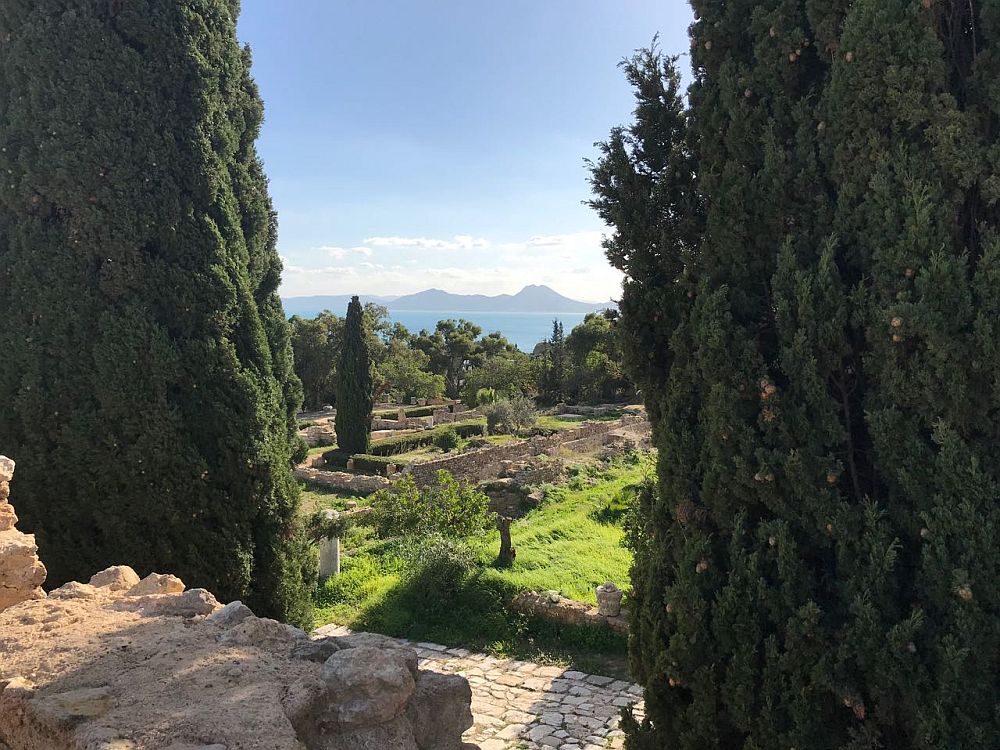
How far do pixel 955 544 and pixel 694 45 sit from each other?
3.67 m

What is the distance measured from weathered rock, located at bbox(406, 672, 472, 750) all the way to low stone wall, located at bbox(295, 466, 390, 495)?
1651 cm

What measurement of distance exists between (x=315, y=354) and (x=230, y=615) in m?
39.0

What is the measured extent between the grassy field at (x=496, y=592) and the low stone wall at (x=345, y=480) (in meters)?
5.49

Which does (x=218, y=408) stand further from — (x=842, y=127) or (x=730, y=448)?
(x=842, y=127)

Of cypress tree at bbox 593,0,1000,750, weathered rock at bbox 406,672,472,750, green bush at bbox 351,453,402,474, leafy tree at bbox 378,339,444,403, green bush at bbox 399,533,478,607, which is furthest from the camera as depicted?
leafy tree at bbox 378,339,444,403

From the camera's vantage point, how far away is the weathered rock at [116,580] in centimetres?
405

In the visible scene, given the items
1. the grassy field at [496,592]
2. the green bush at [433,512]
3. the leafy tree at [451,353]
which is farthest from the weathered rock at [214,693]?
the leafy tree at [451,353]

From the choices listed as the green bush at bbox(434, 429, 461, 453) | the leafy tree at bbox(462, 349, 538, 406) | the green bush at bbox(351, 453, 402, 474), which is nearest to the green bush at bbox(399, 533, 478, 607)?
the green bush at bbox(351, 453, 402, 474)

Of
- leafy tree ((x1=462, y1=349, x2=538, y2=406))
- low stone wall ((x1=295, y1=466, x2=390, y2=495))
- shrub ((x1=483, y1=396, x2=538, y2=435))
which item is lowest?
low stone wall ((x1=295, y1=466, x2=390, y2=495))

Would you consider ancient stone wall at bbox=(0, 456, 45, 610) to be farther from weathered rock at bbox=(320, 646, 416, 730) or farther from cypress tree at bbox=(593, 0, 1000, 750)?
cypress tree at bbox=(593, 0, 1000, 750)

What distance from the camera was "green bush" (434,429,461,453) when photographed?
2667 centimetres

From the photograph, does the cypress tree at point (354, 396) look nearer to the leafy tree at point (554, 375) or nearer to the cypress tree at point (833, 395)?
the cypress tree at point (833, 395)

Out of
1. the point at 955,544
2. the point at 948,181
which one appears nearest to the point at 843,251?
the point at 948,181

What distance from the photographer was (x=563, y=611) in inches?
353
